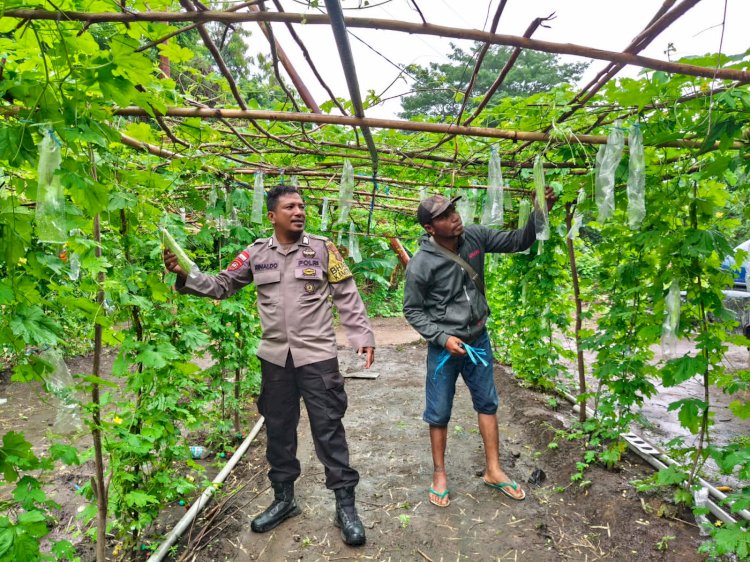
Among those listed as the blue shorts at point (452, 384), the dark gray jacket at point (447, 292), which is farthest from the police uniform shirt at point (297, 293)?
the blue shorts at point (452, 384)

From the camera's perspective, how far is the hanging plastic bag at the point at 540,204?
8.96 ft

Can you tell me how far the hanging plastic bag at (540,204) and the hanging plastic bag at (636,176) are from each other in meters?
0.54

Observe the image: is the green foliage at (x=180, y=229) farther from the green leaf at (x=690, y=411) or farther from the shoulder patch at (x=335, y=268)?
the shoulder patch at (x=335, y=268)

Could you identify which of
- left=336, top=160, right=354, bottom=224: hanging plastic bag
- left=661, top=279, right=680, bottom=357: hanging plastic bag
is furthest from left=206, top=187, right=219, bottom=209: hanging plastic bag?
left=661, top=279, right=680, bottom=357: hanging plastic bag

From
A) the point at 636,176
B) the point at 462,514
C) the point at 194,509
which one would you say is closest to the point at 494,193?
the point at 636,176

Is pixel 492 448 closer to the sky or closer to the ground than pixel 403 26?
closer to the ground

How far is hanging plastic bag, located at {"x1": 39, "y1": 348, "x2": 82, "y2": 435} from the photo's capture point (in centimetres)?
169

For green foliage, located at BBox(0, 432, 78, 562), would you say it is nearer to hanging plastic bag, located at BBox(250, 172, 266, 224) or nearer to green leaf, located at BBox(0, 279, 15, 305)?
green leaf, located at BBox(0, 279, 15, 305)

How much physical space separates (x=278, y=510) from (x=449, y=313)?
66.8 inches

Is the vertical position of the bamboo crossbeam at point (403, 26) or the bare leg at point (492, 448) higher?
the bamboo crossbeam at point (403, 26)

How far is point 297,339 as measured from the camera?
262cm

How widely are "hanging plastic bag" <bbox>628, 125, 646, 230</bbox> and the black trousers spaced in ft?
6.07

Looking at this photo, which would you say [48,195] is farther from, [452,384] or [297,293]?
[452,384]

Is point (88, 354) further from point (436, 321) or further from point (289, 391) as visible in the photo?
point (436, 321)
